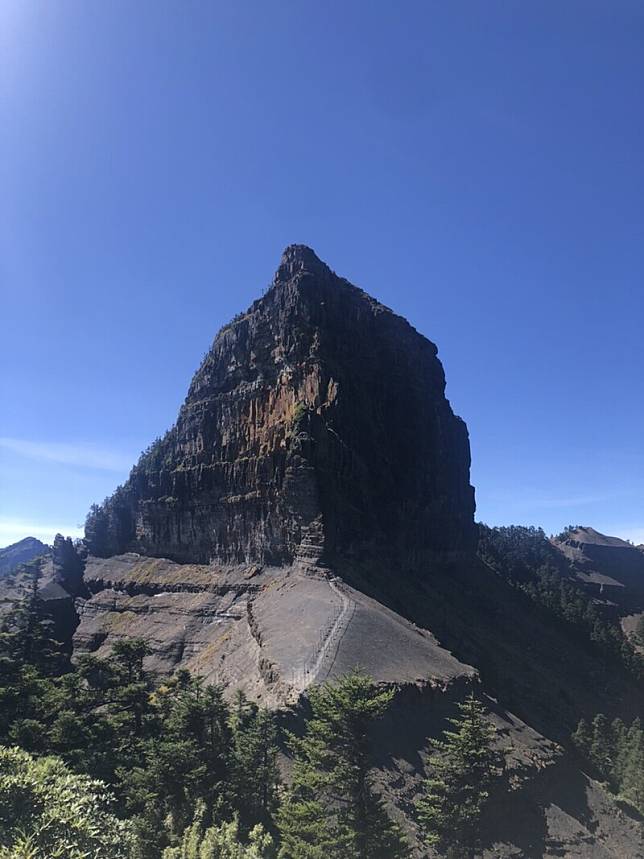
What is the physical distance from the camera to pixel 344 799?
30.4 m

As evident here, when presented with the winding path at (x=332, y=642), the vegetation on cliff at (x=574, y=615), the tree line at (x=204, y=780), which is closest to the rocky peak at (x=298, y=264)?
the winding path at (x=332, y=642)

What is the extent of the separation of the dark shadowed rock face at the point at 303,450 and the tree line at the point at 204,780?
43.9m

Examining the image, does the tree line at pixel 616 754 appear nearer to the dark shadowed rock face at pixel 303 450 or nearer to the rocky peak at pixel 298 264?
the dark shadowed rock face at pixel 303 450


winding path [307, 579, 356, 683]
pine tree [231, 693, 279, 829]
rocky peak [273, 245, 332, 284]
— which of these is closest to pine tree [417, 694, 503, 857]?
pine tree [231, 693, 279, 829]

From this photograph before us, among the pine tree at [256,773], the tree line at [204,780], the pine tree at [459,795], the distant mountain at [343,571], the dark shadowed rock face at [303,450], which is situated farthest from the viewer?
the dark shadowed rock face at [303,450]

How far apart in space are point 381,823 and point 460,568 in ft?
377

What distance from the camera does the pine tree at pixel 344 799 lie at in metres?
27.2

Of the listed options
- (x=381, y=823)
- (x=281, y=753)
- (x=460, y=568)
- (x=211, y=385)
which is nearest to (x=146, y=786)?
(x=281, y=753)

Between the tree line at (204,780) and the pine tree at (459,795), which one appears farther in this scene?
the pine tree at (459,795)

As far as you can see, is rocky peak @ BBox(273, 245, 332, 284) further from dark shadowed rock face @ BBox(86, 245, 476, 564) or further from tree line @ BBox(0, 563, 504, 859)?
tree line @ BBox(0, 563, 504, 859)

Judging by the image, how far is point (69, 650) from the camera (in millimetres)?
108375

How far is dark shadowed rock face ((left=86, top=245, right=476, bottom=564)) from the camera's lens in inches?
3659

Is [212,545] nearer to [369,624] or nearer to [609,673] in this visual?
[369,624]

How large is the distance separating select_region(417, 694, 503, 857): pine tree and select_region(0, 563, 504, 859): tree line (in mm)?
68
